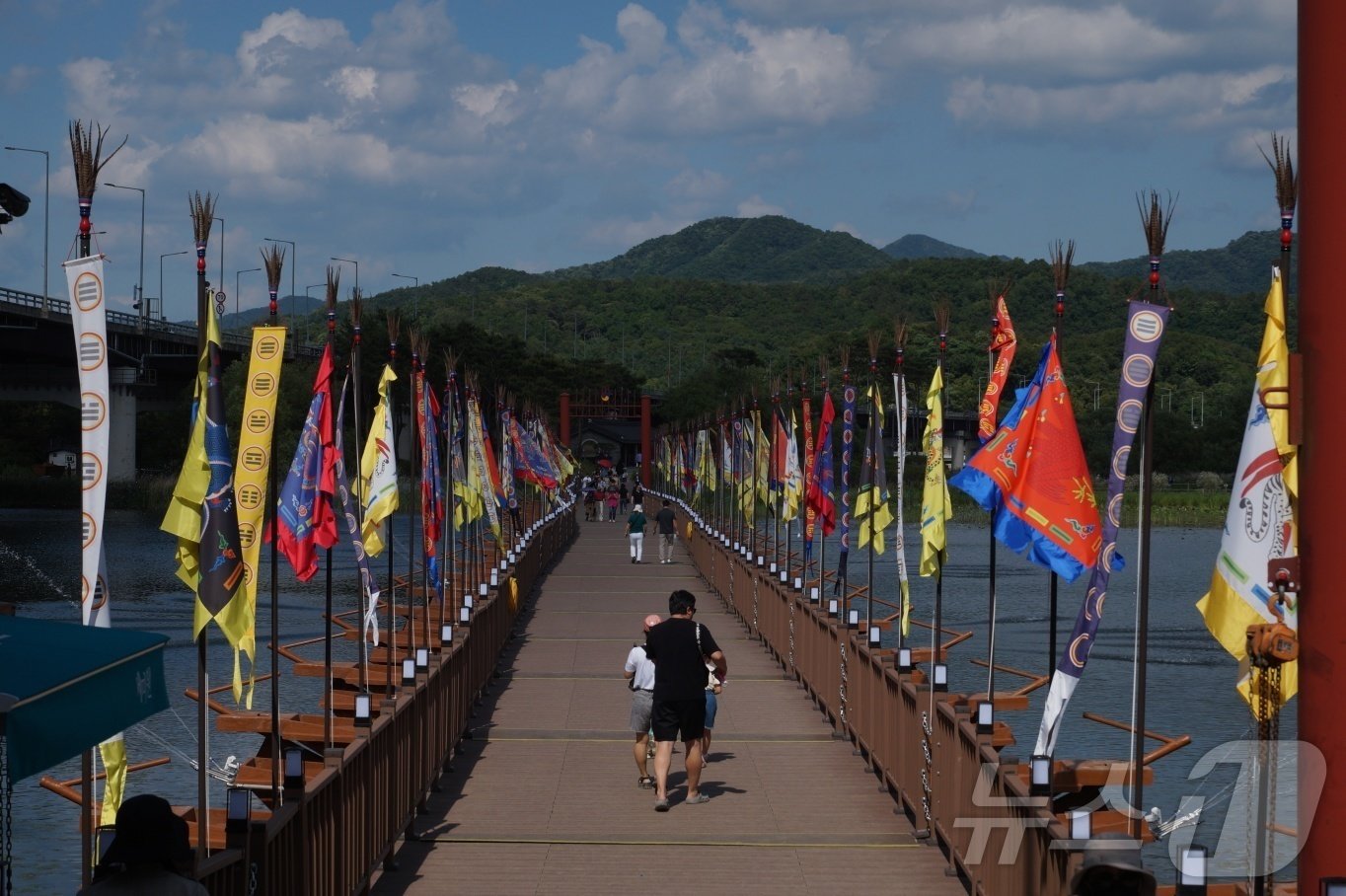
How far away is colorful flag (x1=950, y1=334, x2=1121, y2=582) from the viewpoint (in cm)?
1120

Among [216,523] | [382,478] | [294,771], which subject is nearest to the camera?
[294,771]

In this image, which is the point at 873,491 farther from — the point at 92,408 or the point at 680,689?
the point at 92,408

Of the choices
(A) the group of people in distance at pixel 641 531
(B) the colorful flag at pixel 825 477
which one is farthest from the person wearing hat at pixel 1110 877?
(A) the group of people in distance at pixel 641 531

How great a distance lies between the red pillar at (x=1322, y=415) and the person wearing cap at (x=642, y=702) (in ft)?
31.5

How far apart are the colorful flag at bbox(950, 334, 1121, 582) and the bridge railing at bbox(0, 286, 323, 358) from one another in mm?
33464

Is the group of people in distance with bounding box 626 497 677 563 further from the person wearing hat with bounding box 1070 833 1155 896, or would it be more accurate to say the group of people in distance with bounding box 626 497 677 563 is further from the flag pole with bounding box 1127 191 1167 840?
the person wearing hat with bounding box 1070 833 1155 896

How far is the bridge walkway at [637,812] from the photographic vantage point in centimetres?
1109

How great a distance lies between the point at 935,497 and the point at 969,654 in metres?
19.0

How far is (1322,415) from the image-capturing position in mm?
4434

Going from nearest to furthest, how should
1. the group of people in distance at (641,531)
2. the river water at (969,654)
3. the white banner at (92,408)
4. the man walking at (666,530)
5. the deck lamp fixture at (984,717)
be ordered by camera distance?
the white banner at (92,408)
the deck lamp fixture at (984,717)
the river water at (969,654)
the group of people in distance at (641,531)
the man walking at (666,530)

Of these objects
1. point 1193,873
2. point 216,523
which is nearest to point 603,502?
point 216,523

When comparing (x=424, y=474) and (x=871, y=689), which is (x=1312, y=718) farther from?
(x=424, y=474)

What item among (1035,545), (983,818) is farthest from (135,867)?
(1035,545)

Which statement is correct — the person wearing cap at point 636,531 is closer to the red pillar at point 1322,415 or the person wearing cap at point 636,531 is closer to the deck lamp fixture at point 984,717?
the deck lamp fixture at point 984,717
